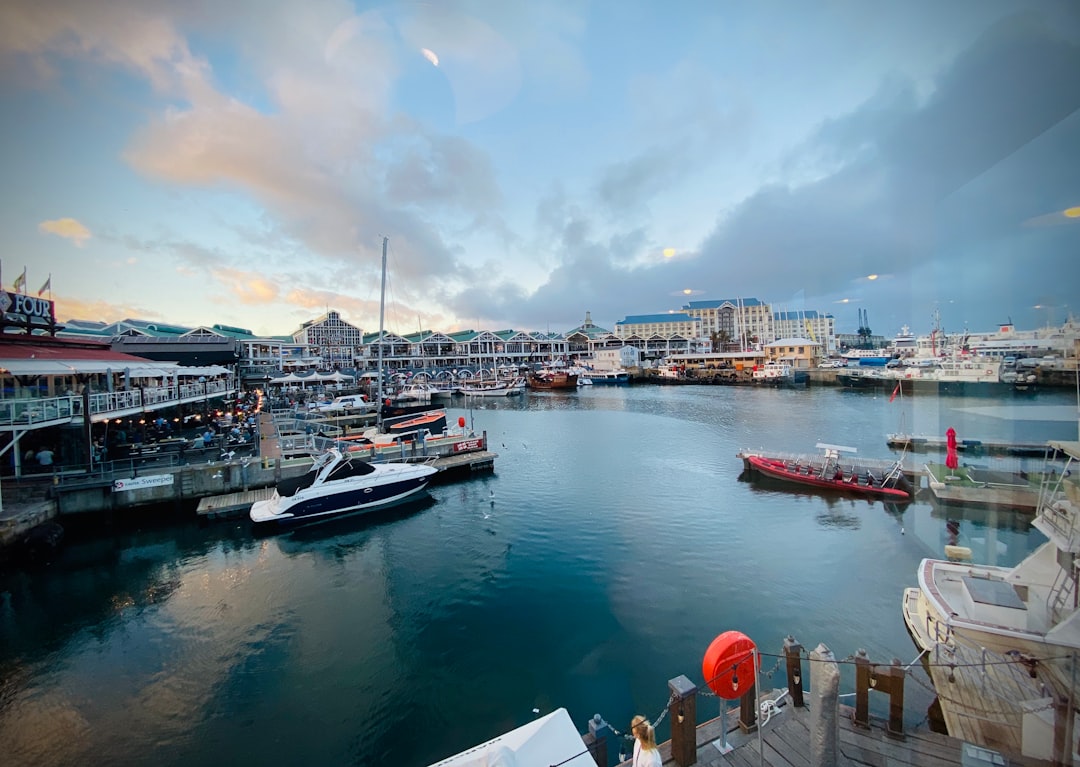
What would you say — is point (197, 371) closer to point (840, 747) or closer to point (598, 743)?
point (598, 743)

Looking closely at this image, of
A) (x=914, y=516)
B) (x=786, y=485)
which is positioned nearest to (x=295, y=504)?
(x=786, y=485)

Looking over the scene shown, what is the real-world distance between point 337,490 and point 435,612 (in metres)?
6.31

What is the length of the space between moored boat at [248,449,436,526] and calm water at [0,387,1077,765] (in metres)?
0.58

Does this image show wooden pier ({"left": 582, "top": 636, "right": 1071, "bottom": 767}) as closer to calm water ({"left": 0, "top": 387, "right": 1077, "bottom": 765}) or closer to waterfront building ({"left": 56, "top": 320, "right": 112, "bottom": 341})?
calm water ({"left": 0, "top": 387, "right": 1077, "bottom": 765})

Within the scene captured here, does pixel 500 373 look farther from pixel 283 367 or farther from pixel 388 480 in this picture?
pixel 388 480

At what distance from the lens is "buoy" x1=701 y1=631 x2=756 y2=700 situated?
13.0 feet

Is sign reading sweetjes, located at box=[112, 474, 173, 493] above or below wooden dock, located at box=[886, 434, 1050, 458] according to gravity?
below

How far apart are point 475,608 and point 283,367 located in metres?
58.0

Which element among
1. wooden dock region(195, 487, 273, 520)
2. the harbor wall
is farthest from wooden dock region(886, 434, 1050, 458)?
the harbor wall

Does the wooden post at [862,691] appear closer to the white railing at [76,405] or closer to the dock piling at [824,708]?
the dock piling at [824,708]

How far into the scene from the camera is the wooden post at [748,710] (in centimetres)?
413

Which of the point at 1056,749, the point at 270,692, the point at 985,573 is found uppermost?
the point at 1056,749

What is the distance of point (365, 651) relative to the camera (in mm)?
7312

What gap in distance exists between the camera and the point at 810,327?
211 feet
